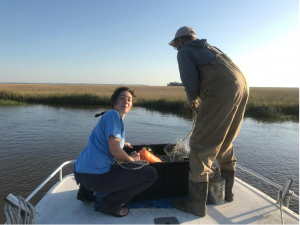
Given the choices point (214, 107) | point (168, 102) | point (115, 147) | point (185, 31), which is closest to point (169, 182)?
point (115, 147)

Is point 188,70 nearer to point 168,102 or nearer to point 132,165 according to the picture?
point 132,165

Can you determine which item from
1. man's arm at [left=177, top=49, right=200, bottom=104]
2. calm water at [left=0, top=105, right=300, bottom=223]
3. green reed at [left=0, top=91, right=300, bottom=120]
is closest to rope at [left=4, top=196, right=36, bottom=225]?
man's arm at [left=177, top=49, right=200, bottom=104]

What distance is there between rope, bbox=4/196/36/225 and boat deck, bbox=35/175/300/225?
51cm

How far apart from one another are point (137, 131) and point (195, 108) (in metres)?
9.95

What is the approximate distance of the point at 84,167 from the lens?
92.5 inches

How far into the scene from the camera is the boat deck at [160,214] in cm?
246

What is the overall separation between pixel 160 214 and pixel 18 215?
145 centimetres

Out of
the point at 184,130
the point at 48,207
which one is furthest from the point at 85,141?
the point at 48,207

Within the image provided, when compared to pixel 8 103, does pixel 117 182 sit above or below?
above

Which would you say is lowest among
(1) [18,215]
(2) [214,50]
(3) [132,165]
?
(1) [18,215]

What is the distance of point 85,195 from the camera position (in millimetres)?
2828

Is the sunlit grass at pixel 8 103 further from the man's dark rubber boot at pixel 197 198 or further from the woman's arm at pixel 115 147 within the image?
the man's dark rubber boot at pixel 197 198

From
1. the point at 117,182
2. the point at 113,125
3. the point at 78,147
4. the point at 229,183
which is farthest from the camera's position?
the point at 78,147

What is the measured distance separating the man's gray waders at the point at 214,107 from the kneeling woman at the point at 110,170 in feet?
1.85
